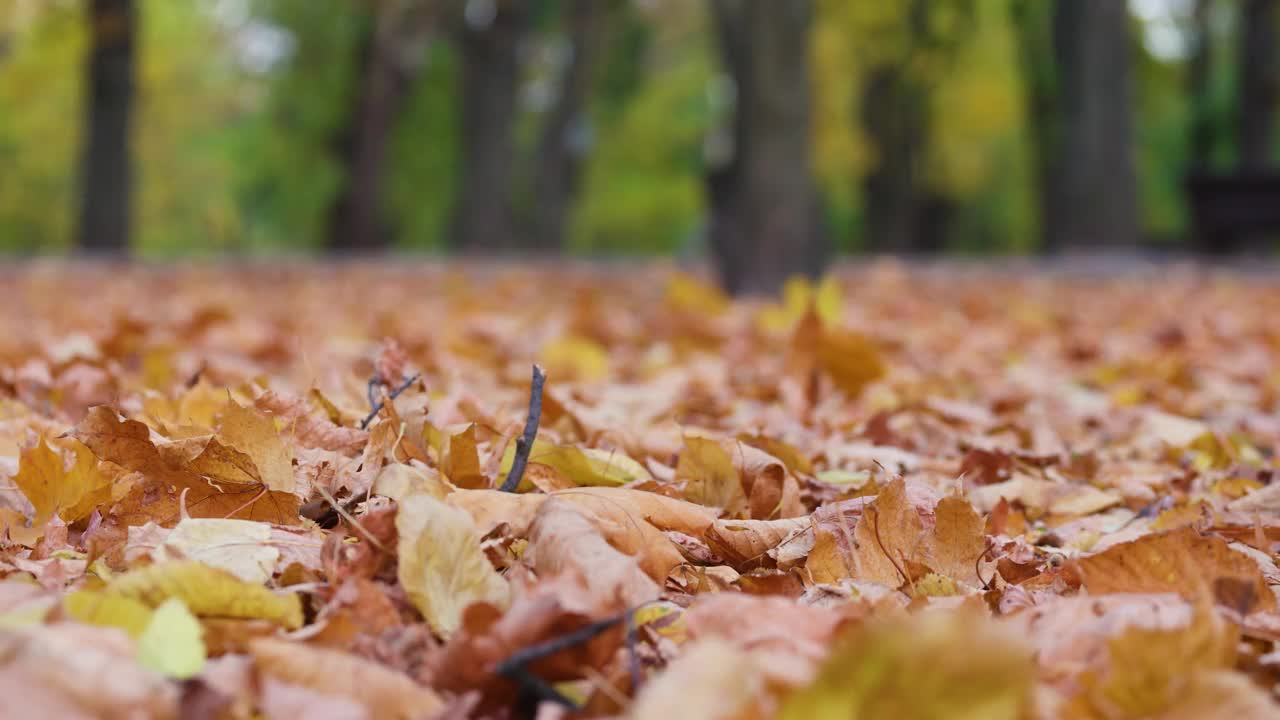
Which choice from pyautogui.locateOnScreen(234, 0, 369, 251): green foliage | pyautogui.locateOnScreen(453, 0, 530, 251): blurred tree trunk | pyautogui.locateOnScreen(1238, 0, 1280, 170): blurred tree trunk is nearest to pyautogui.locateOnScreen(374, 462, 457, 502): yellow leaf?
pyautogui.locateOnScreen(453, 0, 530, 251): blurred tree trunk

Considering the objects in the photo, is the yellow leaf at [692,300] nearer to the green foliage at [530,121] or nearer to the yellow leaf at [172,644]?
the yellow leaf at [172,644]

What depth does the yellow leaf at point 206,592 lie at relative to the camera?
3.60 ft

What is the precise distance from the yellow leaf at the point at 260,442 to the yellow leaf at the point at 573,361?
160cm

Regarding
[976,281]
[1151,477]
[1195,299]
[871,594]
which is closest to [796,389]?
[1151,477]

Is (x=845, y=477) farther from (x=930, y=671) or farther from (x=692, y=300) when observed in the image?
(x=692, y=300)

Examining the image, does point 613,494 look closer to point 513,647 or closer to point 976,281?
point 513,647

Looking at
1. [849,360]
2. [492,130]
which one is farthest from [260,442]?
[492,130]

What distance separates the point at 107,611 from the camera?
3.42 ft

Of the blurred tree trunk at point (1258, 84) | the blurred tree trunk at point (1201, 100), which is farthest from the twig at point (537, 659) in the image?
the blurred tree trunk at point (1201, 100)

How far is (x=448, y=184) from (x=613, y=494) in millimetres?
23259

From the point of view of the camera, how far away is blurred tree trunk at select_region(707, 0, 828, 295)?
241 inches

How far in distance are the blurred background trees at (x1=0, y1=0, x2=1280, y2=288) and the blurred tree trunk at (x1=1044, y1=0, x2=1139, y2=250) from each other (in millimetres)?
26

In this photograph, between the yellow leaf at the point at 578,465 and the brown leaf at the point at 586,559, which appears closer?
the brown leaf at the point at 586,559

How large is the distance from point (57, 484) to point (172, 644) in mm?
548
